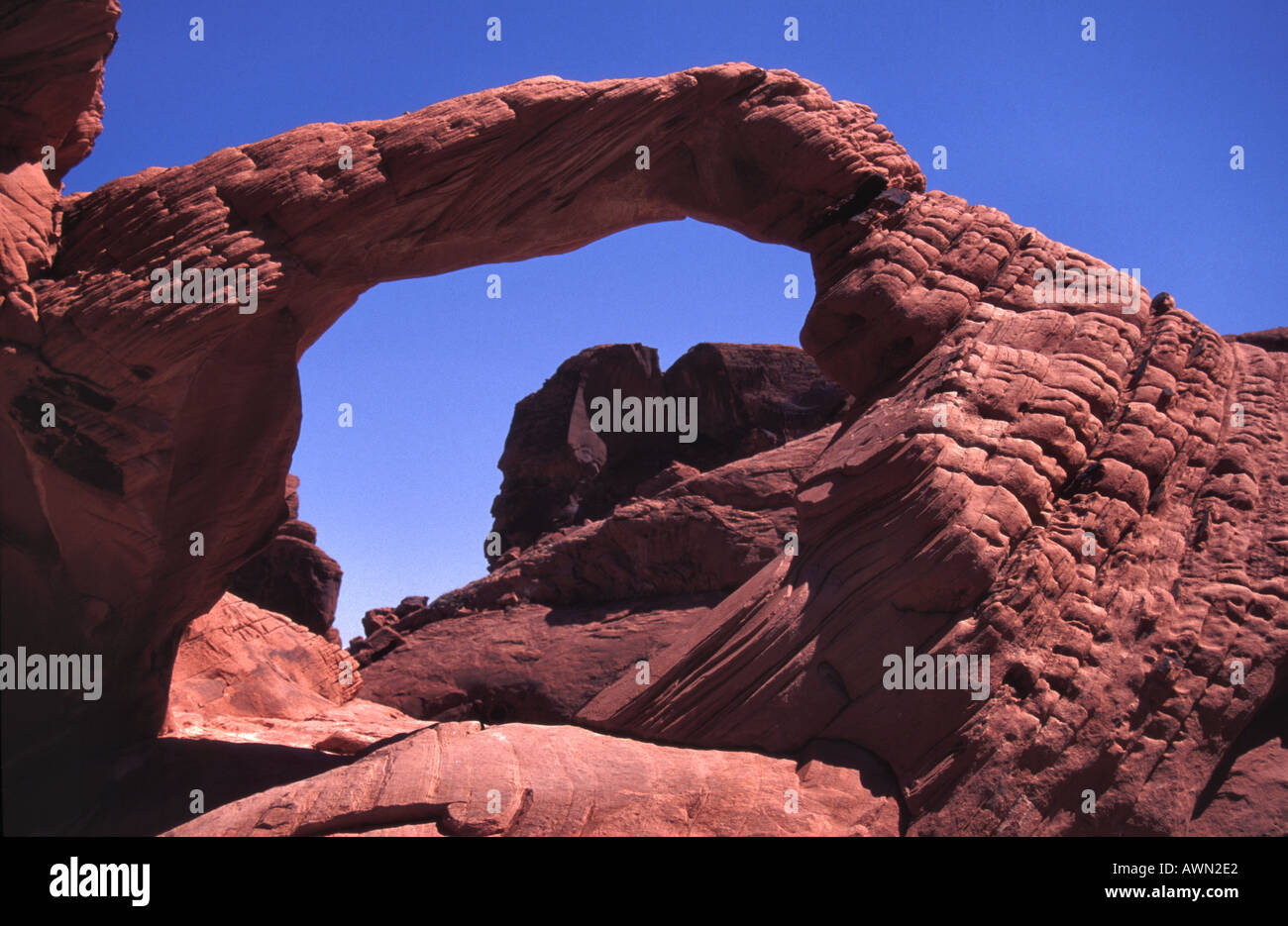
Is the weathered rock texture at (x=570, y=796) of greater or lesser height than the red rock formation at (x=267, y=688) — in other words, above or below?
below

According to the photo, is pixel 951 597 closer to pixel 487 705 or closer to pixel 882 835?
pixel 882 835

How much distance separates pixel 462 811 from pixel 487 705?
706 cm

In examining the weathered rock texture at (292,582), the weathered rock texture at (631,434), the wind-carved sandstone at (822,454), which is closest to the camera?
the wind-carved sandstone at (822,454)

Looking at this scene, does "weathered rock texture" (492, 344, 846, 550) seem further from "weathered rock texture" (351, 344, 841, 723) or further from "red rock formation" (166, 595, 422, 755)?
"red rock formation" (166, 595, 422, 755)

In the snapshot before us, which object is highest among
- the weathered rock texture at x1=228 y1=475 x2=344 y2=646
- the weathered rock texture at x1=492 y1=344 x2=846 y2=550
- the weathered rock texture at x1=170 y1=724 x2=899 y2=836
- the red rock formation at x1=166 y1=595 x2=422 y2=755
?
the weathered rock texture at x1=492 y1=344 x2=846 y2=550

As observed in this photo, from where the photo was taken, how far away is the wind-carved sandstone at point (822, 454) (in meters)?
4.68

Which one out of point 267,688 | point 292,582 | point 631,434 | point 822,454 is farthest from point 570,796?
point 631,434

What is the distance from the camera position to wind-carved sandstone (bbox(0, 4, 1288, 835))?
15.4 feet

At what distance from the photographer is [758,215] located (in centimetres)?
732

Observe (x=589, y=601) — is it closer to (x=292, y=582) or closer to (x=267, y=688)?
(x=267, y=688)

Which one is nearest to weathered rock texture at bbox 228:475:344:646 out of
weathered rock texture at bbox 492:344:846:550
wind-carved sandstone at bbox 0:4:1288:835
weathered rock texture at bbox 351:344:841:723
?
weathered rock texture at bbox 351:344:841:723

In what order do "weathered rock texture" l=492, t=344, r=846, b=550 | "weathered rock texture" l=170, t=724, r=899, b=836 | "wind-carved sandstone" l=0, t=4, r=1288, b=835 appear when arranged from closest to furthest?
"weathered rock texture" l=170, t=724, r=899, b=836, "wind-carved sandstone" l=0, t=4, r=1288, b=835, "weathered rock texture" l=492, t=344, r=846, b=550

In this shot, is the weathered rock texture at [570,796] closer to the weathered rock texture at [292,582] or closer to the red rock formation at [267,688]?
the red rock formation at [267,688]

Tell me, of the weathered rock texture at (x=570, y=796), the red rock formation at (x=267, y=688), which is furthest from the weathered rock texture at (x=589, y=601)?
the weathered rock texture at (x=570, y=796)
